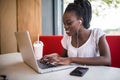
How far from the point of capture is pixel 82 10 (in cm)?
161

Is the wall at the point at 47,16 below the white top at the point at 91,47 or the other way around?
the other way around

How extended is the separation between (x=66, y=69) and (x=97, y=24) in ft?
5.65

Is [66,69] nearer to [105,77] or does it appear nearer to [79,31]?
[105,77]

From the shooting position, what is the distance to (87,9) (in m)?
1.63

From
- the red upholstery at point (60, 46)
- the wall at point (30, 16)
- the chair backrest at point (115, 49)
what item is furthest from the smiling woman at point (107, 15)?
the wall at point (30, 16)

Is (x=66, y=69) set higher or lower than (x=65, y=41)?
lower

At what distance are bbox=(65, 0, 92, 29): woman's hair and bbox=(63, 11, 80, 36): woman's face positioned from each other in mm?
44

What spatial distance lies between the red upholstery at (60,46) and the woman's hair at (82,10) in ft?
1.21

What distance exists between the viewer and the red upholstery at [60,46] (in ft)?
5.98

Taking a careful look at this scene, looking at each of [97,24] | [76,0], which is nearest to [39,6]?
[97,24]

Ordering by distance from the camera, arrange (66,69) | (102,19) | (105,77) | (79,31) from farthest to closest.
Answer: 1. (102,19)
2. (79,31)
3. (66,69)
4. (105,77)

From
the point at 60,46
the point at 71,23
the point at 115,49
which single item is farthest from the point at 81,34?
the point at 60,46

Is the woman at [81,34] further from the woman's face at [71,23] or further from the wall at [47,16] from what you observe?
the wall at [47,16]

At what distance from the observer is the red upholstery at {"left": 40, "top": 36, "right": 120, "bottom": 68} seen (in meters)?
1.82
